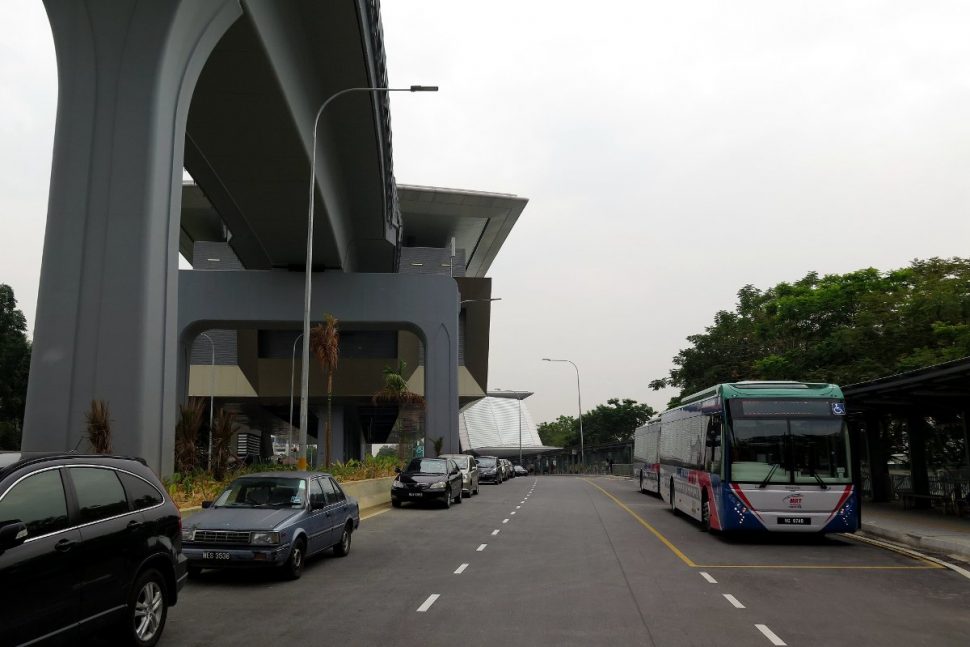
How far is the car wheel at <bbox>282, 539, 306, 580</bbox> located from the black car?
3238 mm

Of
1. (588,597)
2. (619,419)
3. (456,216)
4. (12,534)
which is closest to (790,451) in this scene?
(588,597)

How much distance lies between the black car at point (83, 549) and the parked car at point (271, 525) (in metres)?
2.70

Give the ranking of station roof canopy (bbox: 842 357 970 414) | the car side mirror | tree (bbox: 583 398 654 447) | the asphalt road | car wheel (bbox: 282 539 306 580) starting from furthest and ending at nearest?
tree (bbox: 583 398 654 447) → station roof canopy (bbox: 842 357 970 414) → car wheel (bbox: 282 539 306 580) → the asphalt road → the car side mirror

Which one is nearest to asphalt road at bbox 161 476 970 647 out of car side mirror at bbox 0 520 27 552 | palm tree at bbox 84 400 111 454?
car side mirror at bbox 0 520 27 552

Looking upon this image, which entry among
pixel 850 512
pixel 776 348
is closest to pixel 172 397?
pixel 850 512

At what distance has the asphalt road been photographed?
25.2ft

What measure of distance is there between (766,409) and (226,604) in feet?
36.2

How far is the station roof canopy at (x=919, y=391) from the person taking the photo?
15.9 meters

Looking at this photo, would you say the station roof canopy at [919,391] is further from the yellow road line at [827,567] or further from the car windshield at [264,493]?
the car windshield at [264,493]

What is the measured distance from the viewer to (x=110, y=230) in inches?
530

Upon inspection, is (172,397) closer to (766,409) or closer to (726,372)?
(766,409)

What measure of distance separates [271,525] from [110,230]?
20.3ft

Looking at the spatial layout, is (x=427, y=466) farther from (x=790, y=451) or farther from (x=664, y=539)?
(x=790, y=451)

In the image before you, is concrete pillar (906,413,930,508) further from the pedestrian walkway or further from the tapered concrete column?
the tapered concrete column
